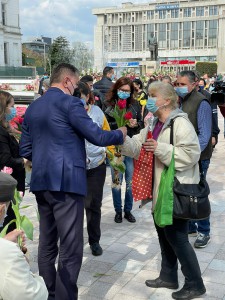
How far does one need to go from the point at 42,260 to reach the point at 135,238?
6.03 ft

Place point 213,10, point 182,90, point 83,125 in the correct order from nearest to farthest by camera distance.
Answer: point 83,125
point 182,90
point 213,10

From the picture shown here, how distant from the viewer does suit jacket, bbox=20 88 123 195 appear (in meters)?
3.01

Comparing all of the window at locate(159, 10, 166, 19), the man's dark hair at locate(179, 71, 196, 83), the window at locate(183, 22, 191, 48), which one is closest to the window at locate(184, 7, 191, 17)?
the window at locate(183, 22, 191, 48)

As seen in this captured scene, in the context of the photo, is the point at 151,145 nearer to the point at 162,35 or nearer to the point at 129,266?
the point at 129,266

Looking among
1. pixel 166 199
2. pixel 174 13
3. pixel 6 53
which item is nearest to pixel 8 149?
pixel 166 199

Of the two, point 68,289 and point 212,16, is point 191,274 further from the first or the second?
point 212,16

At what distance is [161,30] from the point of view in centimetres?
10294

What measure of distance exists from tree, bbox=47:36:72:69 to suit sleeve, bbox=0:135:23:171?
6965 centimetres

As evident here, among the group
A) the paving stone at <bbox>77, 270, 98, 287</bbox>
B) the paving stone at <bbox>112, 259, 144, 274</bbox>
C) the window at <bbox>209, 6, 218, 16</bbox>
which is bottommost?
the paving stone at <bbox>77, 270, 98, 287</bbox>

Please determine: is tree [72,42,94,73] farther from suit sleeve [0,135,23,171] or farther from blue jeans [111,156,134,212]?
suit sleeve [0,135,23,171]

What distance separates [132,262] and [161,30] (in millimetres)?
104205

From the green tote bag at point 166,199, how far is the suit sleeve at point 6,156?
54.4 inches

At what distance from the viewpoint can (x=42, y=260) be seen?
11.1 feet

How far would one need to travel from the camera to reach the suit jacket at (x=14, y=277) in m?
1.77
